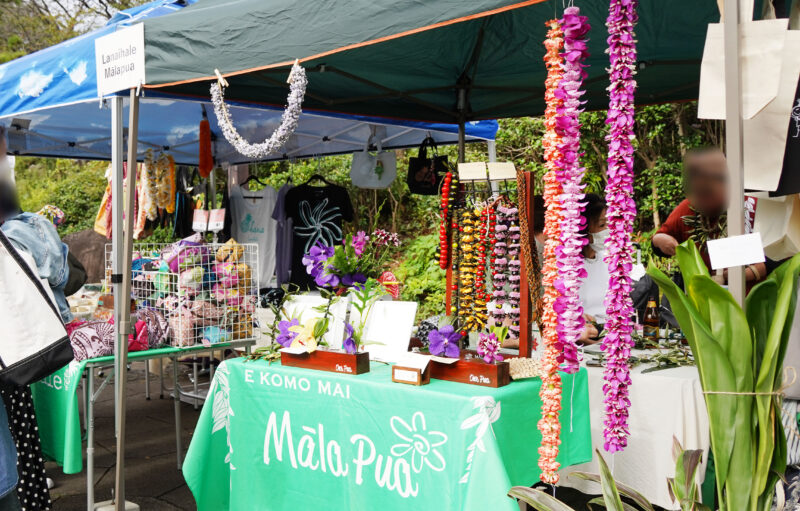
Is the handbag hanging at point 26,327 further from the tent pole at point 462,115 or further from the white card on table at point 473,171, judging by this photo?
the tent pole at point 462,115

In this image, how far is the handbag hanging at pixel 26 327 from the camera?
207 cm

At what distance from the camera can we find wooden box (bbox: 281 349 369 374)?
2.46m

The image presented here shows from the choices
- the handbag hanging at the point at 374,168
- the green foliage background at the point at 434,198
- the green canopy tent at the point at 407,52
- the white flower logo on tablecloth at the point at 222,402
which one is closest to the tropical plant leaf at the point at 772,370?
the green canopy tent at the point at 407,52

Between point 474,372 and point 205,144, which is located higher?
point 205,144

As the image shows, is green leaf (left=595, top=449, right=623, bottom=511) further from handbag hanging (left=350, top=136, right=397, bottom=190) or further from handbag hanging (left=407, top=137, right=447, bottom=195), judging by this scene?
handbag hanging (left=350, top=136, right=397, bottom=190)

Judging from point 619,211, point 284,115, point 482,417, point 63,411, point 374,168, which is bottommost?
point 63,411

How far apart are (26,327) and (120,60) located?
4.39 ft

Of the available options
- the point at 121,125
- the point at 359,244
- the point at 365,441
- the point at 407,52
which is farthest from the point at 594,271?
the point at 121,125

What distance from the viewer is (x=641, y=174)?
A: 7293mm

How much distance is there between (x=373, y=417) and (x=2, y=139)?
170 centimetres

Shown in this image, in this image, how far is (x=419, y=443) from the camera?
7.11 ft

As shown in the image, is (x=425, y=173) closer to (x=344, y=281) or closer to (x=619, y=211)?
(x=344, y=281)

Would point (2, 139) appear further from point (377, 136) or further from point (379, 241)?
point (377, 136)

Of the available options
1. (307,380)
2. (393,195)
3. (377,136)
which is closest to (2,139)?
(307,380)
